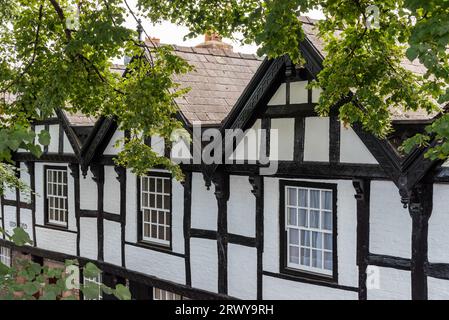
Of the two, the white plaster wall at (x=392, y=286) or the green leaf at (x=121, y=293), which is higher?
the green leaf at (x=121, y=293)

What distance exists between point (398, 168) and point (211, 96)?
5959 mm

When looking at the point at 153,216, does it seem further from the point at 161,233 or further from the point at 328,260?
the point at 328,260

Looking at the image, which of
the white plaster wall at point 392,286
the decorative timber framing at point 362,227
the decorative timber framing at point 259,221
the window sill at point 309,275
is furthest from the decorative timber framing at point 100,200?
the white plaster wall at point 392,286

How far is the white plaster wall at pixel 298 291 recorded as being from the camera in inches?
445

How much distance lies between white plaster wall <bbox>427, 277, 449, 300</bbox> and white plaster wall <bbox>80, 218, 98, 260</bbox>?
9.46 m

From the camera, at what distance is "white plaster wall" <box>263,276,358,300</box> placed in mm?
11297

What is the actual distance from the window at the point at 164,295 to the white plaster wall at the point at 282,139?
460 centimetres

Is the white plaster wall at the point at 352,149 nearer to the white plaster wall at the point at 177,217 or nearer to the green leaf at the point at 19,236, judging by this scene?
the white plaster wall at the point at 177,217

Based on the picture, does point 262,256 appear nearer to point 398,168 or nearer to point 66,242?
point 398,168

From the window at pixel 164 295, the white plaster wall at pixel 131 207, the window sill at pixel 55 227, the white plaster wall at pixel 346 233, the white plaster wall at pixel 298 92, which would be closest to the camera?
the white plaster wall at pixel 346 233

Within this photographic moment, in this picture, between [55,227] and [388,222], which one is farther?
[55,227]

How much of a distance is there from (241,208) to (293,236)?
1341mm

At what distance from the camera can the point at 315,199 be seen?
11.7 m

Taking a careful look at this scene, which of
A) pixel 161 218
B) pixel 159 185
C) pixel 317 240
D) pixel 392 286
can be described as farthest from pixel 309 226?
pixel 159 185
